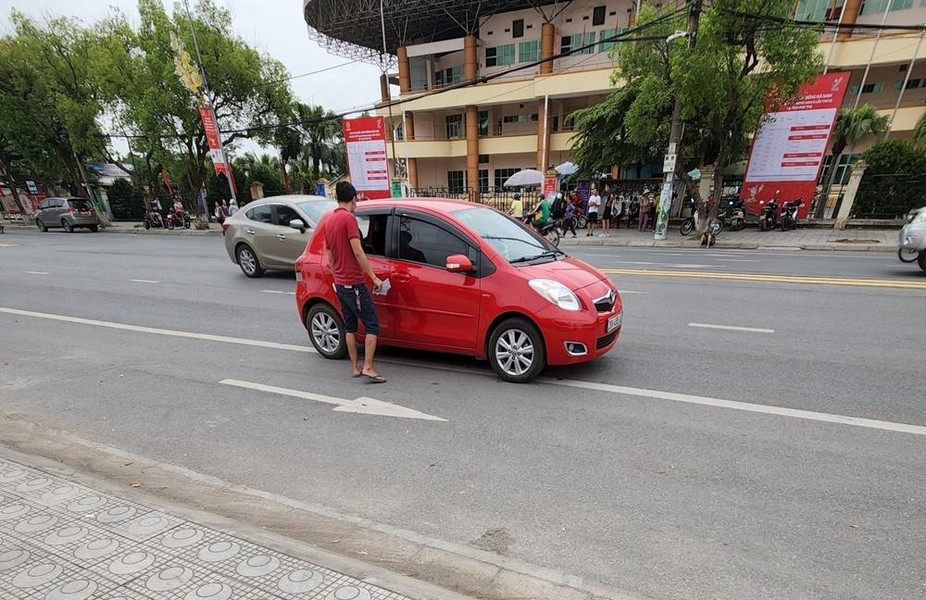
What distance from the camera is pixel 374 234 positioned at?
17.1 ft

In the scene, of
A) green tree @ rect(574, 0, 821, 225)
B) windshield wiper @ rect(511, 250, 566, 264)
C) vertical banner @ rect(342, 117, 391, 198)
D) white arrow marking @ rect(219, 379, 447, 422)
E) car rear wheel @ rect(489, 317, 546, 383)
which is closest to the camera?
white arrow marking @ rect(219, 379, 447, 422)

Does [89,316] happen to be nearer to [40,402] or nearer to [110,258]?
[40,402]

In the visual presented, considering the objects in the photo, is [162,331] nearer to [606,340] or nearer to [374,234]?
[374,234]

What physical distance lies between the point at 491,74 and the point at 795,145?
19.9 meters

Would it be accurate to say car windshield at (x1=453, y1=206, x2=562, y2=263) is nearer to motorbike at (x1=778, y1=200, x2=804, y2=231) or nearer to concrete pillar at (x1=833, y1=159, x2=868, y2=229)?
motorbike at (x1=778, y1=200, x2=804, y2=231)

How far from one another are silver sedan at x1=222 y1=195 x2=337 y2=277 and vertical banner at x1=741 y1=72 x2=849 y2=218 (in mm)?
17311

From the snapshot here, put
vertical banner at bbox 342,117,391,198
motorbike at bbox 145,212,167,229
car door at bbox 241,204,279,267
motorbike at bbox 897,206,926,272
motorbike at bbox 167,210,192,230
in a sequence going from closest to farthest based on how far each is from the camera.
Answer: motorbike at bbox 897,206,926,272 < car door at bbox 241,204,279,267 < vertical banner at bbox 342,117,391,198 < motorbike at bbox 167,210,192,230 < motorbike at bbox 145,212,167,229

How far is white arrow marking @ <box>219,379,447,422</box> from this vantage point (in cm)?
418

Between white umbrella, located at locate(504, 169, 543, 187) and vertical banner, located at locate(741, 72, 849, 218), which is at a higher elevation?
vertical banner, located at locate(741, 72, 849, 218)

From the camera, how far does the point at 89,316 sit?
8227 millimetres

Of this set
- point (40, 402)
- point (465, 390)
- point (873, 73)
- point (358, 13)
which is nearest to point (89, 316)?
point (40, 402)

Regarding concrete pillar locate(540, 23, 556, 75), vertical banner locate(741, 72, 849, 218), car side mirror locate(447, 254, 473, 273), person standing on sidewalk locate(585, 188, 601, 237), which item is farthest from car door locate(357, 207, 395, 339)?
concrete pillar locate(540, 23, 556, 75)

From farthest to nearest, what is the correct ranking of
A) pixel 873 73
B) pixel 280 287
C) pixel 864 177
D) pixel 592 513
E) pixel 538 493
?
pixel 873 73
pixel 864 177
pixel 280 287
pixel 538 493
pixel 592 513

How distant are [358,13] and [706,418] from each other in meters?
40.9
